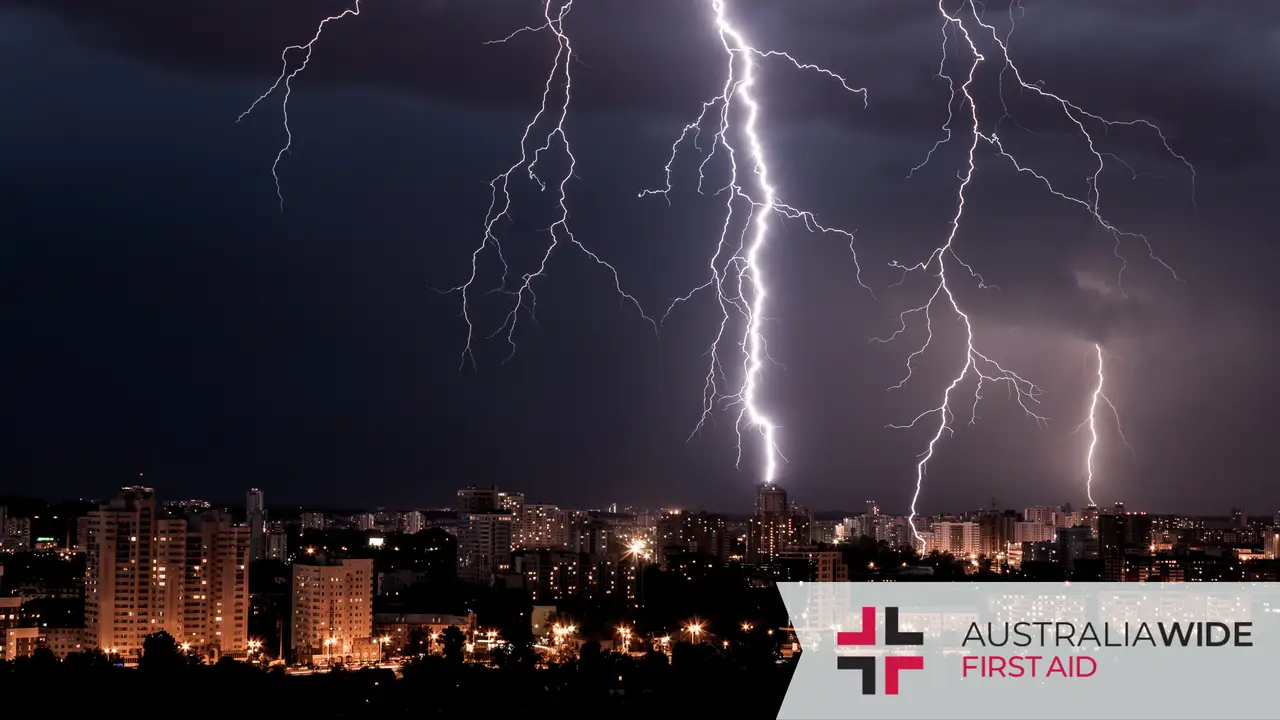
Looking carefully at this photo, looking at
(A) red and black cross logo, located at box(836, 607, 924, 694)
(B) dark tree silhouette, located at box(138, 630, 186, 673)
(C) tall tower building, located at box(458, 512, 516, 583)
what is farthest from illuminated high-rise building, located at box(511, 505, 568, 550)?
(B) dark tree silhouette, located at box(138, 630, 186, 673)

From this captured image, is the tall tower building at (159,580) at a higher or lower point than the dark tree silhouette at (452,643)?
higher

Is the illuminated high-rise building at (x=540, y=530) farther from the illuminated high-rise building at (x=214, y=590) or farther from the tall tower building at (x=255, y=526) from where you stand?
the illuminated high-rise building at (x=214, y=590)

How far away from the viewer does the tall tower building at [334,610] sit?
626 inches

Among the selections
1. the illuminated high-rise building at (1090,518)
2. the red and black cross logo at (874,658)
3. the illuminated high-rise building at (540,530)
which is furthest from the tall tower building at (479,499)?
the red and black cross logo at (874,658)

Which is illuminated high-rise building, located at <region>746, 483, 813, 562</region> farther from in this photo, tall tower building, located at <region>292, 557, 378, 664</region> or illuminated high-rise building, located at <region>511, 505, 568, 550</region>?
tall tower building, located at <region>292, 557, 378, 664</region>

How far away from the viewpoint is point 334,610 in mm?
16203

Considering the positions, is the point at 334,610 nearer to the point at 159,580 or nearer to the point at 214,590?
the point at 214,590

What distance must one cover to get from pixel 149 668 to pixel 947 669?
243 inches

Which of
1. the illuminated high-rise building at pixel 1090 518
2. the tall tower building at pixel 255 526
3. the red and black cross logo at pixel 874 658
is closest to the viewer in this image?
the red and black cross logo at pixel 874 658

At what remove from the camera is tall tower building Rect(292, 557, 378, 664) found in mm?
15891

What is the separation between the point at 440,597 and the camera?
19531 mm

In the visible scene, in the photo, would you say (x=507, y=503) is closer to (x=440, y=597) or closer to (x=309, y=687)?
(x=440, y=597)

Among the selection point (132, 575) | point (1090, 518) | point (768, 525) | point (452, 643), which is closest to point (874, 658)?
point (452, 643)

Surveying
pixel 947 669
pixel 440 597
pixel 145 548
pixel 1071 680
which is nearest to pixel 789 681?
pixel 947 669
